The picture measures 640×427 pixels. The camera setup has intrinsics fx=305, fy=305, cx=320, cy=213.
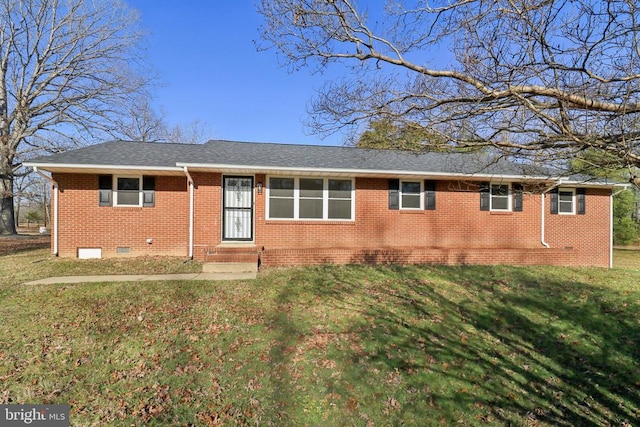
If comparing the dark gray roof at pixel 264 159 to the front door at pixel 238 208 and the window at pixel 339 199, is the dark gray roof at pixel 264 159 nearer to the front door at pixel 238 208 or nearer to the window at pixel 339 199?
the window at pixel 339 199

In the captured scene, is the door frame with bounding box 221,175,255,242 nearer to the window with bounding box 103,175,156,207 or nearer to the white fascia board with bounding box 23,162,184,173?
the white fascia board with bounding box 23,162,184,173

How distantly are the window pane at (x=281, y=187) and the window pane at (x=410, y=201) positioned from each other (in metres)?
3.83

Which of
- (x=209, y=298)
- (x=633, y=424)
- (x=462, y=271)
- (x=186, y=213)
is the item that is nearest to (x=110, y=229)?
(x=186, y=213)

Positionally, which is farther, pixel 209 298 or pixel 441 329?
pixel 209 298

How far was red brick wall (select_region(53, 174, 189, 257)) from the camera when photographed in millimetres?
9273

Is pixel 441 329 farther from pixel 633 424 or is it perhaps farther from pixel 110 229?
pixel 110 229

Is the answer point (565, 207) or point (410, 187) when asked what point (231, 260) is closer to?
point (410, 187)

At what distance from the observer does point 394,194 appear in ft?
33.5

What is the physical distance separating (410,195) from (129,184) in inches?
358

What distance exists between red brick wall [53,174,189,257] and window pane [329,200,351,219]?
4644 millimetres

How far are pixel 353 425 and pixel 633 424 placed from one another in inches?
106

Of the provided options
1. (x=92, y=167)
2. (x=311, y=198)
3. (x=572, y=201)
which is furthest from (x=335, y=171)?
(x=572, y=201)

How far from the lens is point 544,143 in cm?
361

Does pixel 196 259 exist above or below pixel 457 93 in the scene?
below
